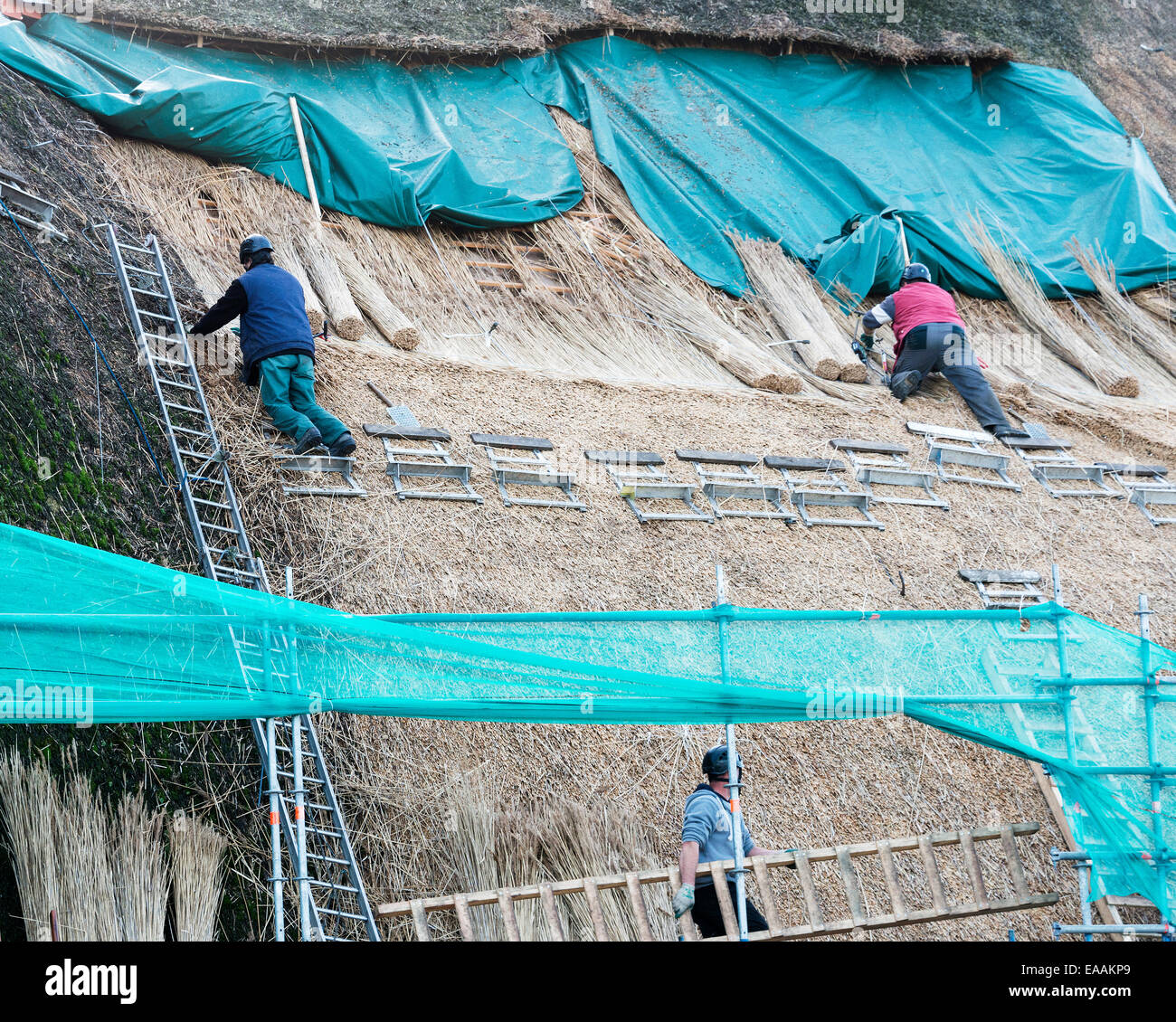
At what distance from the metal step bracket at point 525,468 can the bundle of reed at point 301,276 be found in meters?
1.20

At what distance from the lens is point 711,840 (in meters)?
4.96

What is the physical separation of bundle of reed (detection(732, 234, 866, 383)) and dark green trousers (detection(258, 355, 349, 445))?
144 inches

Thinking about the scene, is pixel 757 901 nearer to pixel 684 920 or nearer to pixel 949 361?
pixel 684 920

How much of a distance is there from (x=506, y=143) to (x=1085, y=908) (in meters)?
6.57

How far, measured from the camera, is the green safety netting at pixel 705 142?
836cm

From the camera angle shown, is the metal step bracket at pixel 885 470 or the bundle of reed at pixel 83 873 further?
the metal step bracket at pixel 885 470

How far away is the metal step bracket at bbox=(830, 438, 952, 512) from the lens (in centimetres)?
737

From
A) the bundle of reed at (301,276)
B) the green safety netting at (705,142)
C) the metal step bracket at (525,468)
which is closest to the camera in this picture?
the metal step bracket at (525,468)

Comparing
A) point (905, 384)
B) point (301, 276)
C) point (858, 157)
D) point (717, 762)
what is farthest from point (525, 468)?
point (858, 157)

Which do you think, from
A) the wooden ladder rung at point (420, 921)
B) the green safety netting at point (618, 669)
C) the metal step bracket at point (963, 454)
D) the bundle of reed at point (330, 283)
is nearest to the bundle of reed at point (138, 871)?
the green safety netting at point (618, 669)

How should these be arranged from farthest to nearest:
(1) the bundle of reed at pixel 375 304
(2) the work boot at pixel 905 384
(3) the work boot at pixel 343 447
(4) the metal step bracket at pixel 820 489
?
(2) the work boot at pixel 905 384, (1) the bundle of reed at pixel 375 304, (4) the metal step bracket at pixel 820 489, (3) the work boot at pixel 343 447

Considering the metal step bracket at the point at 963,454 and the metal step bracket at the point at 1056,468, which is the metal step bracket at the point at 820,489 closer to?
the metal step bracket at the point at 963,454

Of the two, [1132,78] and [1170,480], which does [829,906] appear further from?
[1132,78]
